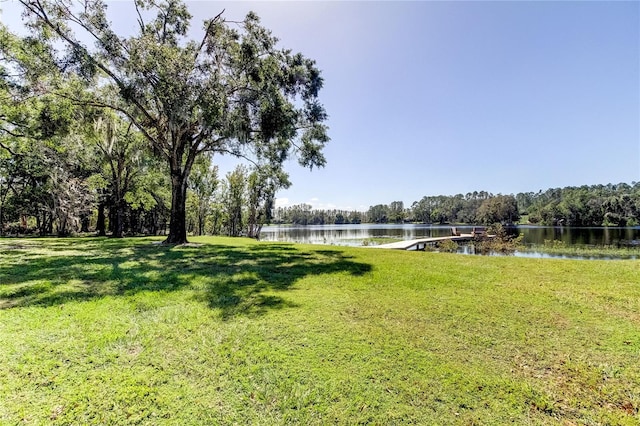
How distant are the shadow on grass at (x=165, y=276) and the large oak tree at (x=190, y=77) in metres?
5.06

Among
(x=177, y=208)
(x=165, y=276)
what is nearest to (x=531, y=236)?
(x=177, y=208)

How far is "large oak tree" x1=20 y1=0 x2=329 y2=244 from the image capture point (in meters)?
10.6

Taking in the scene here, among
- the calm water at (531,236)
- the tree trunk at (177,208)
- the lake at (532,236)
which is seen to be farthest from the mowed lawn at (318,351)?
the calm water at (531,236)

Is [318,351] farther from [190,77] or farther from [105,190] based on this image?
[105,190]

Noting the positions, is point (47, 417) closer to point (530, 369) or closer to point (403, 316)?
point (403, 316)

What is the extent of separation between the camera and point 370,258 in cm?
910

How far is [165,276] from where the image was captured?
246 inches

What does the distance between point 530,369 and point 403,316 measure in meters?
1.55

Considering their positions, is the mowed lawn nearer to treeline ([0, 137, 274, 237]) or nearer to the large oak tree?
the large oak tree

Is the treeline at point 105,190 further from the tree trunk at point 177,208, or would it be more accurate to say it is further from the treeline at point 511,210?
the treeline at point 511,210

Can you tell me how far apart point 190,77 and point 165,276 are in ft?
26.8

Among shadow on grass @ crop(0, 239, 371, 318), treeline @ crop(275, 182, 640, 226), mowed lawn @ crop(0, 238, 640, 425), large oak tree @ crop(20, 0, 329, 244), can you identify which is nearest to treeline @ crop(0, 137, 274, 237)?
large oak tree @ crop(20, 0, 329, 244)

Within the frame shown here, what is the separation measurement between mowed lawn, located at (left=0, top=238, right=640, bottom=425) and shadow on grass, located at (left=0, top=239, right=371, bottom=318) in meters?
0.07

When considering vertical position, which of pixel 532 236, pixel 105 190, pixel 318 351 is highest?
pixel 105 190
